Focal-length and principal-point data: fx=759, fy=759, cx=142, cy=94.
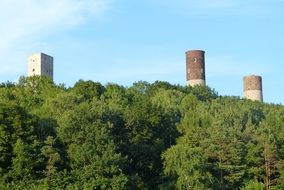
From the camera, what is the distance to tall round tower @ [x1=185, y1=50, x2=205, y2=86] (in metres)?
71.4

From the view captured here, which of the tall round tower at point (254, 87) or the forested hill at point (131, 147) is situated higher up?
the tall round tower at point (254, 87)

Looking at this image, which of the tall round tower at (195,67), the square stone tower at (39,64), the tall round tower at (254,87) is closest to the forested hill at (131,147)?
the square stone tower at (39,64)

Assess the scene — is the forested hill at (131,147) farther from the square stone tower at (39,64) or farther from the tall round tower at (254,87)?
the tall round tower at (254,87)

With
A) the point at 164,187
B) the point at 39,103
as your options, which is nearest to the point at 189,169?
the point at 164,187

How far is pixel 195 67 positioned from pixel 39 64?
14.6 meters

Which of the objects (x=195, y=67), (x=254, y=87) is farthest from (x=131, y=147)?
(x=254, y=87)

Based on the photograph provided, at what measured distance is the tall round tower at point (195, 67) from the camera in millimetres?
71425

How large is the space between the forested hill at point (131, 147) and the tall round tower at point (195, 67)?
1986cm

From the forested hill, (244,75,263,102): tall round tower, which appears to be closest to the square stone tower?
the forested hill

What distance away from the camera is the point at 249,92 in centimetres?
7469

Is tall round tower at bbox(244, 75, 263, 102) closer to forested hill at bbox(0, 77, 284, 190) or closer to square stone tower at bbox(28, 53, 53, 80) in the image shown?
square stone tower at bbox(28, 53, 53, 80)

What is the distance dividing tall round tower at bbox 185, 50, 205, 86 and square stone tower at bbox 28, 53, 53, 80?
515 inches

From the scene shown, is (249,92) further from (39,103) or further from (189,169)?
(189,169)

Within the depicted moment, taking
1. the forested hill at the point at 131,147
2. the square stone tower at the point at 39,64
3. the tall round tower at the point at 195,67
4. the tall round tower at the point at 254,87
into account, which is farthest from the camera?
the tall round tower at the point at 254,87
